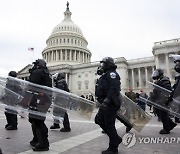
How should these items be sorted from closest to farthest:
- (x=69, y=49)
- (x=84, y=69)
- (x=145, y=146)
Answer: (x=145, y=146)
(x=84, y=69)
(x=69, y=49)

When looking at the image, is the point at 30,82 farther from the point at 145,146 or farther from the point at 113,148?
the point at 145,146

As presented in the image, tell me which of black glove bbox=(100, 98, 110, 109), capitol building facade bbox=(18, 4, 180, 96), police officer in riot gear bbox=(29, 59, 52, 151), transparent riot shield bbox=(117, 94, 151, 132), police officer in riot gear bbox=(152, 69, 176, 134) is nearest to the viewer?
black glove bbox=(100, 98, 110, 109)

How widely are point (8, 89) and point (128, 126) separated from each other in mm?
4395

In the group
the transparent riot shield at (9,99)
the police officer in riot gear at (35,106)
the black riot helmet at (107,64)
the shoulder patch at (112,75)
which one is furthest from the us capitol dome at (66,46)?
the shoulder patch at (112,75)

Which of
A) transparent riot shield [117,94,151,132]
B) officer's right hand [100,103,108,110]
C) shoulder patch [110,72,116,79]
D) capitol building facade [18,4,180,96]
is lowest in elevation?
transparent riot shield [117,94,151,132]

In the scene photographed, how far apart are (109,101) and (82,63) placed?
246 ft

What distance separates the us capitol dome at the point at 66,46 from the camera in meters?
88.0

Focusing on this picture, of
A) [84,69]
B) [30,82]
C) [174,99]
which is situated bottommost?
[174,99]

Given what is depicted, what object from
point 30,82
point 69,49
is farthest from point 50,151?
point 69,49

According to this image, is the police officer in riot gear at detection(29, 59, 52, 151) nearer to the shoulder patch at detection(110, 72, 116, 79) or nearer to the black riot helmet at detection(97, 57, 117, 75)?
the black riot helmet at detection(97, 57, 117, 75)

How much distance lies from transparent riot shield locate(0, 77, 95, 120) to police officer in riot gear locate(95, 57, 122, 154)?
3.73 ft

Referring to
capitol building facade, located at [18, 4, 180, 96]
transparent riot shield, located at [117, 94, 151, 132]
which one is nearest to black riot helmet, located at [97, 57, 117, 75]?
transparent riot shield, located at [117, 94, 151, 132]

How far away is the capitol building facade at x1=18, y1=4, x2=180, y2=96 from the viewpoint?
6062 centimetres

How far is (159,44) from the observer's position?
60.7 meters
